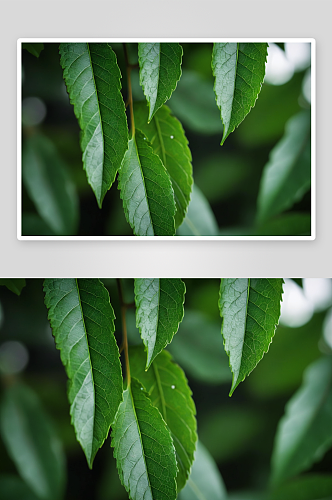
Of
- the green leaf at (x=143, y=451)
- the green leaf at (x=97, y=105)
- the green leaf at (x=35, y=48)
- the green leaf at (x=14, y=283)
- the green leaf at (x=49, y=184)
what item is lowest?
the green leaf at (x=143, y=451)

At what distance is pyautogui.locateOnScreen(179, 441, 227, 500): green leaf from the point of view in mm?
791

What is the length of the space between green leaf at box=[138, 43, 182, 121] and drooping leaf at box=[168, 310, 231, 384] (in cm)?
38

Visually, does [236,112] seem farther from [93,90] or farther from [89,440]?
[89,440]

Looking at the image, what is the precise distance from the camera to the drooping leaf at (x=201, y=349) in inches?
31.0

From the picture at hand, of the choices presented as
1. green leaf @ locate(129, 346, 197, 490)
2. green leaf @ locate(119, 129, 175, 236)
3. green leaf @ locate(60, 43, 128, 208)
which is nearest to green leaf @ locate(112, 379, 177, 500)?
green leaf @ locate(129, 346, 197, 490)

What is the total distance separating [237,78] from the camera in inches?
29.5

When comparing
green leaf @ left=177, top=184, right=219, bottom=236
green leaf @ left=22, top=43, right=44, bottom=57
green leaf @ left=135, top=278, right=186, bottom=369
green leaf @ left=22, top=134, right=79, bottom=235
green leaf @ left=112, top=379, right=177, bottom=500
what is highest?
green leaf @ left=22, top=43, right=44, bottom=57

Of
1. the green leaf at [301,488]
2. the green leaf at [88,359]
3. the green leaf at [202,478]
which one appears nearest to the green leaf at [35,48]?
the green leaf at [88,359]

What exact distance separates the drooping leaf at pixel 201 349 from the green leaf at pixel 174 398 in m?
0.02

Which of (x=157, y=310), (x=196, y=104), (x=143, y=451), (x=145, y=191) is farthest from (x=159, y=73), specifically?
(x=143, y=451)

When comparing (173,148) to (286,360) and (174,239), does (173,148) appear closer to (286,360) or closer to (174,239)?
(174,239)

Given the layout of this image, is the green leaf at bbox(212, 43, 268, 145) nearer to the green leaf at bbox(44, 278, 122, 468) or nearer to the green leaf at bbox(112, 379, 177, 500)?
the green leaf at bbox(44, 278, 122, 468)

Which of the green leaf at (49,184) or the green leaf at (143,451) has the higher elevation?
the green leaf at (49,184)

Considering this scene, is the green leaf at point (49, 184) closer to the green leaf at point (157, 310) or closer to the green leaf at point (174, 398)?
the green leaf at point (157, 310)
